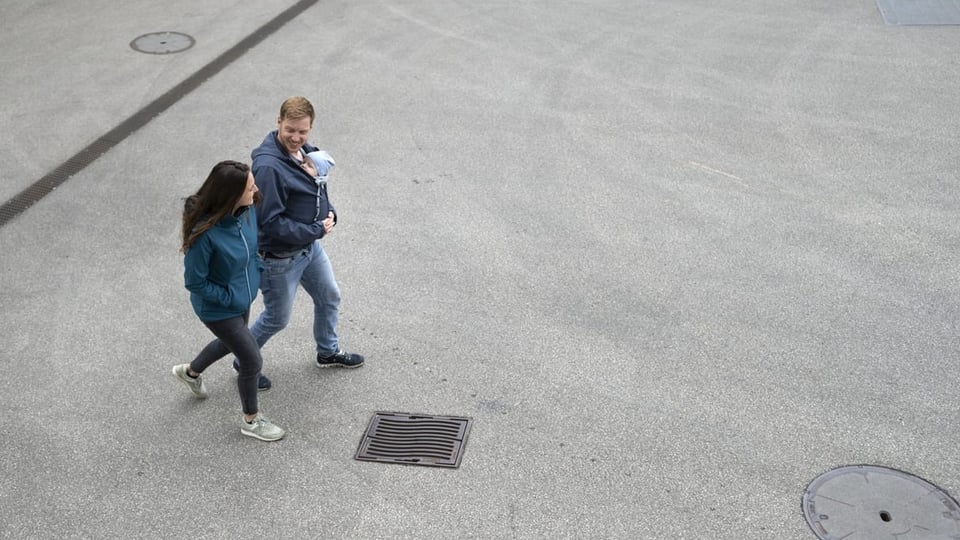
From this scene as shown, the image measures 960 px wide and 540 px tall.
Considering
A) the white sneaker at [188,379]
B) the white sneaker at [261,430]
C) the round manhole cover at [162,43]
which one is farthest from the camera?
the round manhole cover at [162,43]

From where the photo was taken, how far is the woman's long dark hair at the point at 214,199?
4.95 metres

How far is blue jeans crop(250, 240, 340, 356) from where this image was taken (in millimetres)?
5727

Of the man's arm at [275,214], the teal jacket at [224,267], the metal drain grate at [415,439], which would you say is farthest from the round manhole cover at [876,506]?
the teal jacket at [224,267]

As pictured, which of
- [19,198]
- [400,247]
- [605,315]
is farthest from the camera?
[19,198]

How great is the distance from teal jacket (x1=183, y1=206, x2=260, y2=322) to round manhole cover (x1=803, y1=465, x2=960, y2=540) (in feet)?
10.7

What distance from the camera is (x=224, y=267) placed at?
5191 millimetres

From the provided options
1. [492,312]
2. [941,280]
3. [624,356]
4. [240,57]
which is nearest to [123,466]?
[492,312]

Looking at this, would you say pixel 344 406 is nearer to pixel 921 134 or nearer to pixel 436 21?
pixel 921 134

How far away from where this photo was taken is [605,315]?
702 cm

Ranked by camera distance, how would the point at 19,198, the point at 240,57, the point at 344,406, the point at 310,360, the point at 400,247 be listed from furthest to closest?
the point at 240,57 → the point at 19,198 → the point at 400,247 → the point at 310,360 → the point at 344,406

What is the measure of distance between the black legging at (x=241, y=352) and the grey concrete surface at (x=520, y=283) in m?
0.35

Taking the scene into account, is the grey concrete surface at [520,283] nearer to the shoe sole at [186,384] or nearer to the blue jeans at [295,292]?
the shoe sole at [186,384]

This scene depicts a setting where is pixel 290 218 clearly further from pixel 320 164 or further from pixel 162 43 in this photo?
pixel 162 43

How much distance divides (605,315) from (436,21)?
23.4 ft
